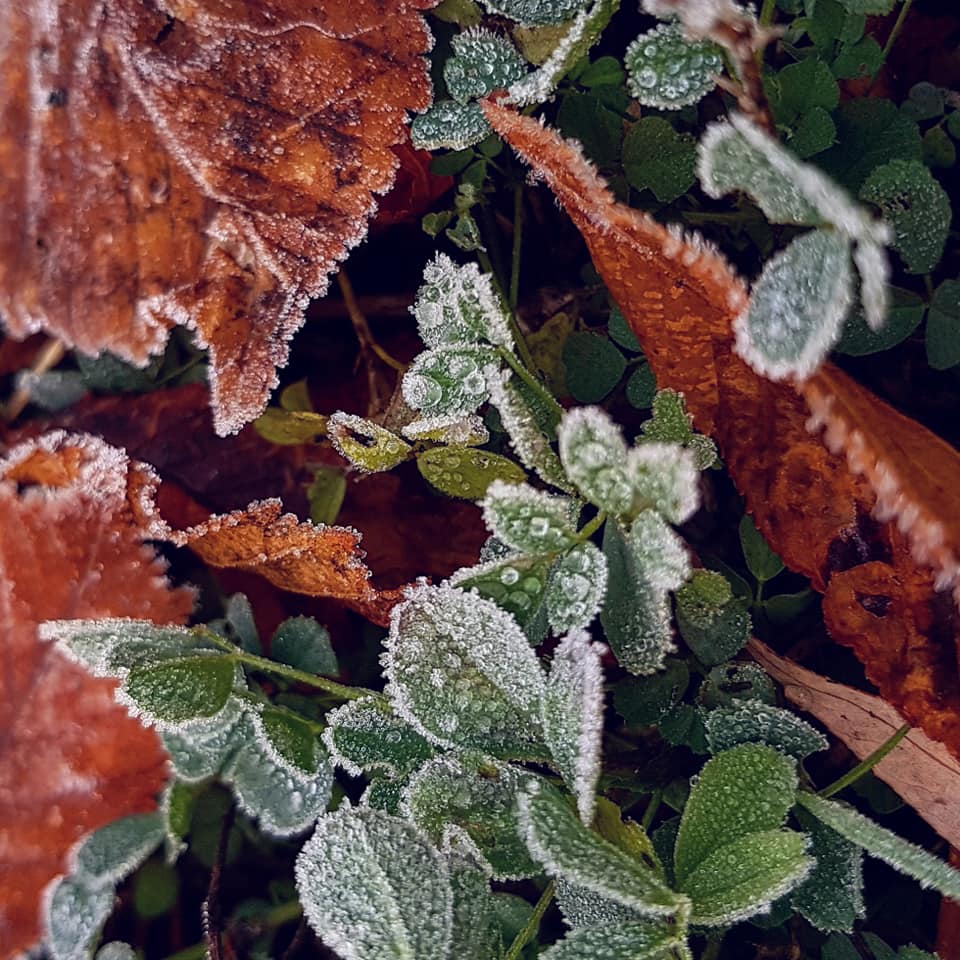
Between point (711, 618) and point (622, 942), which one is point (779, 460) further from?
point (622, 942)

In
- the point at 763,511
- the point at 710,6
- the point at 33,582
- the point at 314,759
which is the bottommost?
the point at 33,582

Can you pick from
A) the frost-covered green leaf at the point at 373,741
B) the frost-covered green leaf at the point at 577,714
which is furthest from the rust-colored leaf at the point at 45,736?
the frost-covered green leaf at the point at 577,714

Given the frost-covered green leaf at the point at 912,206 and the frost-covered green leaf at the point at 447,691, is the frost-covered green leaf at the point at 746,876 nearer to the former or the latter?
the frost-covered green leaf at the point at 447,691

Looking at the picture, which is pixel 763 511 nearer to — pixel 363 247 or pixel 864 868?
pixel 864 868

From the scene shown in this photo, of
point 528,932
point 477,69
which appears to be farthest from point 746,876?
point 477,69

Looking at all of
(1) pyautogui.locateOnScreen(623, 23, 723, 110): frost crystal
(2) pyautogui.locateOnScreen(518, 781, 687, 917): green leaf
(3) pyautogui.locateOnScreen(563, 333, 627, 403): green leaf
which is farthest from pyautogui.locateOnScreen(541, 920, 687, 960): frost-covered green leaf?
(1) pyautogui.locateOnScreen(623, 23, 723, 110): frost crystal

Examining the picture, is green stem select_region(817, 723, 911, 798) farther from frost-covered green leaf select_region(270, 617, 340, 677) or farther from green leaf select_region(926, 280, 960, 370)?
frost-covered green leaf select_region(270, 617, 340, 677)

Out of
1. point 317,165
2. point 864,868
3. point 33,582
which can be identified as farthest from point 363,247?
point 864,868
